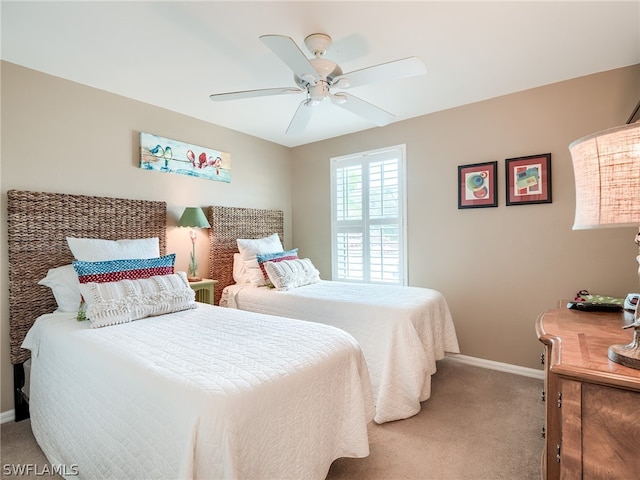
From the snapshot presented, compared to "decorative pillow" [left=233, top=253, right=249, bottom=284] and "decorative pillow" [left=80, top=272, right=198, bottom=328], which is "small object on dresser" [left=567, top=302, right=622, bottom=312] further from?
"decorative pillow" [left=233, top=253, right=249, bottom=284]

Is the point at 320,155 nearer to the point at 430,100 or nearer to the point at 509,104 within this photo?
the point at 430,100

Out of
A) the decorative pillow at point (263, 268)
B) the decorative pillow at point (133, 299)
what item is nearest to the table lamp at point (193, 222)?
the decorative pillow at point (263, 268)

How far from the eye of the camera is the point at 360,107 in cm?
233

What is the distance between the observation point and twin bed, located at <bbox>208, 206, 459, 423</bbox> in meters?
2.28

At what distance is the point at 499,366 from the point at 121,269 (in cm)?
328

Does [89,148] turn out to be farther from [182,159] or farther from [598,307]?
[598,307]

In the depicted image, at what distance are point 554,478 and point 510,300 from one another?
6.89ft

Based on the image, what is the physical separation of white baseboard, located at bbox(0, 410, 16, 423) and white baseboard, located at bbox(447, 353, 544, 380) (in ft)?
11.9

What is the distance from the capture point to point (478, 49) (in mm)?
2217

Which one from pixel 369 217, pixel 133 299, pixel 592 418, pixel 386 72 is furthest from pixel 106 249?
pixel 592 418

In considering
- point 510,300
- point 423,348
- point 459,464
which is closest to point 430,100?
point 510,300

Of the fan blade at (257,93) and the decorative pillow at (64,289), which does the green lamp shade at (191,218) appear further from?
the fan blade at (257,93)

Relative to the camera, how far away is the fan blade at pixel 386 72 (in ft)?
5.71

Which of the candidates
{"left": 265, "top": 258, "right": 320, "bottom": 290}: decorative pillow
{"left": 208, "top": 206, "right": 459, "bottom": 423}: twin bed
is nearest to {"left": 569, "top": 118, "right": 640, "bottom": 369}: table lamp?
{"left": 208, "top": 206, "right": 459, "bottom": 423}: twin bed
